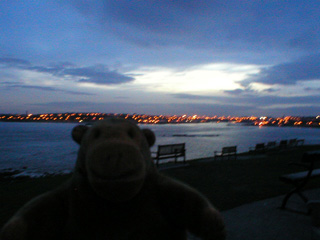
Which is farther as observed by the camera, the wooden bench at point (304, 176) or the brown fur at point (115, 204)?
the wooden bench at point (304, 176)

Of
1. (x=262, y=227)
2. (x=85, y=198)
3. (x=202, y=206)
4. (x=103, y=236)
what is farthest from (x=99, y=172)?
(x=262, y=227)

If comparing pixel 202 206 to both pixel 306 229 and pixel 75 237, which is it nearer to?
pixel 75 237

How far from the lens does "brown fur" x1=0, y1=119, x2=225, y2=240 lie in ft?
4.60

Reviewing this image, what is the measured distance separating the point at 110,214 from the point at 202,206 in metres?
0.59

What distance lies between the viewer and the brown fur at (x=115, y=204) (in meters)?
1.40

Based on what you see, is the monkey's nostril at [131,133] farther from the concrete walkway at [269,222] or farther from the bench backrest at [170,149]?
the bench backrest at [170,149]

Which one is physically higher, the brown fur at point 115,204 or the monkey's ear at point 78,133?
the monkey's ear at point 78,133

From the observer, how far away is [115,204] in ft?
5.01

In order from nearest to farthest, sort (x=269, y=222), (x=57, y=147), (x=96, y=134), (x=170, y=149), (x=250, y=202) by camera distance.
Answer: (x=96, y=134), (x=269, y=222), (x=250, y=202), (x=170, y=149), (x=57, y=147)

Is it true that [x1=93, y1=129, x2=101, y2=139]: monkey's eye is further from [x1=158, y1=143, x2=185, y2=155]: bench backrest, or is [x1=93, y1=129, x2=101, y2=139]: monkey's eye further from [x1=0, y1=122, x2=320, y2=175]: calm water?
[x1=0, y1=122, x2=320, y2=175]: calm water

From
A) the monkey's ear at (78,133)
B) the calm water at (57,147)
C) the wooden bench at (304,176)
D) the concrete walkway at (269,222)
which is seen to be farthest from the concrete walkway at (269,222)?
the calm water at (57,147)

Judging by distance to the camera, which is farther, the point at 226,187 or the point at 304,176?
the point at 226,187

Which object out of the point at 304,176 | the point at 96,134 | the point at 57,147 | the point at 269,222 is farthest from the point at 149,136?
the point at 57,147

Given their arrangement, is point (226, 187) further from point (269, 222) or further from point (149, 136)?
point (149, 136)
